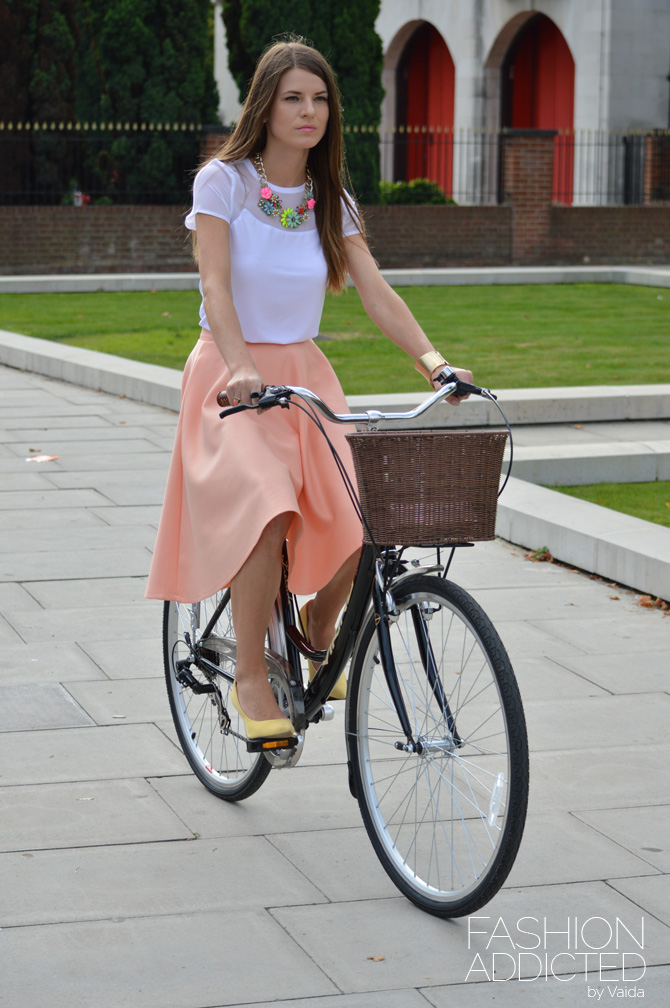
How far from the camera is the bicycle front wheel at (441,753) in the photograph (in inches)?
115

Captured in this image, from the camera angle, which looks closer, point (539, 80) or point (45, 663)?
point (45, 663)

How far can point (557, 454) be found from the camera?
801cm

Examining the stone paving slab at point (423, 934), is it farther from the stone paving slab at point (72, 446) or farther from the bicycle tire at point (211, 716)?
the stone paving slab at point (72, 446)

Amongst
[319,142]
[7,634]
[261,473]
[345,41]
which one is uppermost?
[345,41]

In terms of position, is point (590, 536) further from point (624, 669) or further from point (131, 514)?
point (131, 514)

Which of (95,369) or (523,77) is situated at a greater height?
(523,77)

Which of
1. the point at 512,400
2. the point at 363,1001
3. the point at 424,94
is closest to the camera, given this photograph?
the point at 363,1001

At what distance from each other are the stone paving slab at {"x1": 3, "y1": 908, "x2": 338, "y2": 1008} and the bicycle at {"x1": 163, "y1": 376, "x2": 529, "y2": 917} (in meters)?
0.38

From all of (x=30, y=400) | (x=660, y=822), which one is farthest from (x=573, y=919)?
(x=30, y=400)

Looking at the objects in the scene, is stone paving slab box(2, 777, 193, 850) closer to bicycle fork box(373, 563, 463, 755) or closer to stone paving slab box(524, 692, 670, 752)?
bicycle fork box(373, 563, 463, 755)

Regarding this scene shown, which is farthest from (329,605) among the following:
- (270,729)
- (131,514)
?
(131,514)

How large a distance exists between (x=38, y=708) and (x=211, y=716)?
2.58 feet

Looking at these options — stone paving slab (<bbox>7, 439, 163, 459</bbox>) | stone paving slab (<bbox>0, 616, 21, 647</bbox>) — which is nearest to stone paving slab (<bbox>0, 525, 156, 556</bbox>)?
stone paving slab (<bbox>0, 616, 21, 647</bbox>)

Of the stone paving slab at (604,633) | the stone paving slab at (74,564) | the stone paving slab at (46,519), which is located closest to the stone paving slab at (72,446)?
the stone paving slab at (46,519)
